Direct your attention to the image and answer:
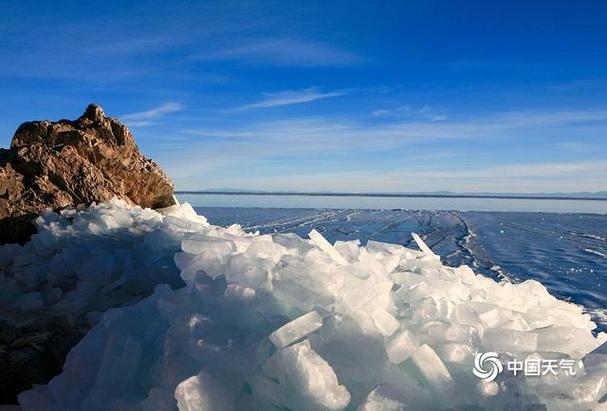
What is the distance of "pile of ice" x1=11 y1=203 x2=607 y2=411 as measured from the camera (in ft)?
6.98

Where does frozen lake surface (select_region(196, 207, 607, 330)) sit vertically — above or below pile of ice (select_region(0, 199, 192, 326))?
below

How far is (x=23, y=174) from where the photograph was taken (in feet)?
17.9

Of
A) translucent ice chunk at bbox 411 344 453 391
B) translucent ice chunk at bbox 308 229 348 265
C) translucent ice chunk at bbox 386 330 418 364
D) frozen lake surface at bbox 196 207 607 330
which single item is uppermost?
translucent ice chunk at bbox 308 229 348 265

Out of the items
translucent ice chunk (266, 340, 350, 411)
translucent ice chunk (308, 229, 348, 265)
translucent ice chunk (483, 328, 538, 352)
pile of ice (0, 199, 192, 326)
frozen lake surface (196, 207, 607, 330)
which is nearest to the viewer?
translucent ice chunk (266, 340, 350, 411)

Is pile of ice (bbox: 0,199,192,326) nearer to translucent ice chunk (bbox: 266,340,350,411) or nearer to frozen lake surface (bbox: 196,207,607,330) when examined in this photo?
translucent ice chunk (bbox: 266,340,350,411)

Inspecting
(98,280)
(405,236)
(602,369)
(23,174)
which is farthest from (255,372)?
(405,236)

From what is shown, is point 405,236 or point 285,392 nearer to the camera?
point 285,392

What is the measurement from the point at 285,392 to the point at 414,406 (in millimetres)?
552

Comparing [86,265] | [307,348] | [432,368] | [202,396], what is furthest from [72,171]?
[432,368]

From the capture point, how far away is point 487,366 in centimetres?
227

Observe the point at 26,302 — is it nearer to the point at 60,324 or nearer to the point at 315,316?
the point at 60,324

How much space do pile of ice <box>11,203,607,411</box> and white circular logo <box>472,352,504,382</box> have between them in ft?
0.11

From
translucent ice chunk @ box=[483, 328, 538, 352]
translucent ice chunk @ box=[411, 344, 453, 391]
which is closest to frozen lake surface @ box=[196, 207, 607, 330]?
translucent ice chunk @ box=[483, 328, 538, 352]

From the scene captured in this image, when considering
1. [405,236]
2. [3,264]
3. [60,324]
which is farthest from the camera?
[405,236]
